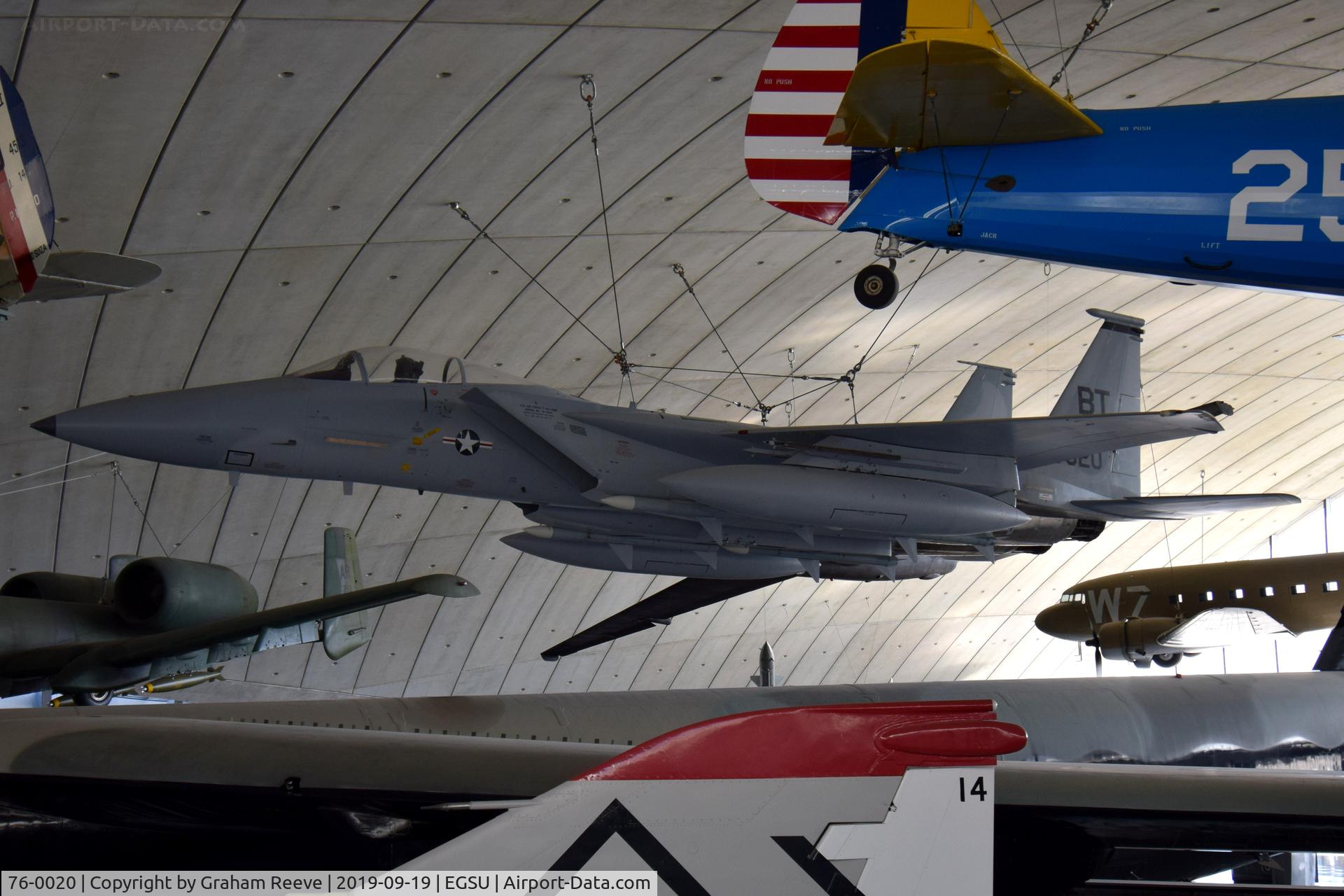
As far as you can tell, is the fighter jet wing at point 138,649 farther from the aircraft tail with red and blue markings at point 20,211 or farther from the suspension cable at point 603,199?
the aircraft tail with red and blue markings at point 20,211

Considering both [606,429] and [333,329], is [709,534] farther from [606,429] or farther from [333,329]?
[333,329]

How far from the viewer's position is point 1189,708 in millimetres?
8914

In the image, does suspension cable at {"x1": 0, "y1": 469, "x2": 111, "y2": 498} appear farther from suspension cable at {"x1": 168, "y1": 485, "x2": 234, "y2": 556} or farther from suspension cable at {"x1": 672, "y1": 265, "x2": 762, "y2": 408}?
suspension cable at {"x1": 672, "y1": 265, "x2": 762, "y2": 408}

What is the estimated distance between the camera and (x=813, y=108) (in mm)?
5328

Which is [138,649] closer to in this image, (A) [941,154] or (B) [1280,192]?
(A) [941,154]

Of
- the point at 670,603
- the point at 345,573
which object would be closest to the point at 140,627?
the point at 345,573

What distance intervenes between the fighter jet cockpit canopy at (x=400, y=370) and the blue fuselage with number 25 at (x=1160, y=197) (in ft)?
21.3

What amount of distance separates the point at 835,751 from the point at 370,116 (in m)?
12.2

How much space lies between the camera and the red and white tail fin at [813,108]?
4918 mm

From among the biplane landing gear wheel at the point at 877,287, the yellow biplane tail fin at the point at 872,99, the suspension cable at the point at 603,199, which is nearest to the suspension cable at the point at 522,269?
the suspension cable at the point at 603,199

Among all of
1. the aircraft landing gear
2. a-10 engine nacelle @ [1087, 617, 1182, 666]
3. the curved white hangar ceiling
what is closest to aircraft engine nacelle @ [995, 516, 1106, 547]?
the aircraft landing gear

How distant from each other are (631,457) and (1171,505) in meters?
6.11

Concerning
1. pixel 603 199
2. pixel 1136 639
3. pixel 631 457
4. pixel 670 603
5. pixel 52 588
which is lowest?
pixel 52 588

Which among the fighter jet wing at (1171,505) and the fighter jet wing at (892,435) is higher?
the fighter jet wing at (1171,505)
